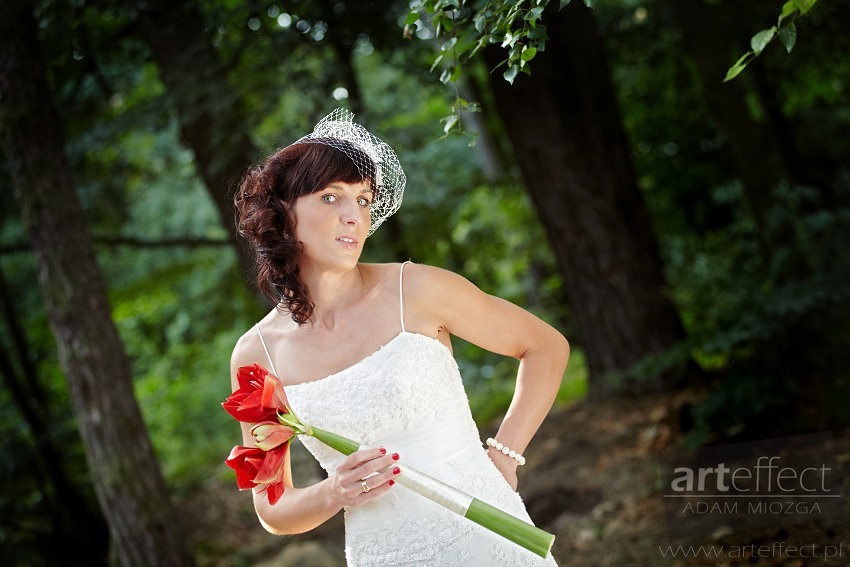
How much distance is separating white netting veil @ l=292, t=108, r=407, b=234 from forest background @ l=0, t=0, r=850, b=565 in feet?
1.19

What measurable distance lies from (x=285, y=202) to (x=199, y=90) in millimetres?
3933

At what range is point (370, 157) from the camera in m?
2.90

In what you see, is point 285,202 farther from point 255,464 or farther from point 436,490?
point 436,490

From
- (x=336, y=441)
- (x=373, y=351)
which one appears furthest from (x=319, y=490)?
(x=373, y=351)

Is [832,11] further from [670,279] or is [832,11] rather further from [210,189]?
[210,189]

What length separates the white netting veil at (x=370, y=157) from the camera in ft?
9.42

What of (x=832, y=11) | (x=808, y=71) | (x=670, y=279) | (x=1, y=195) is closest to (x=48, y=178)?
(x=1, y=195)

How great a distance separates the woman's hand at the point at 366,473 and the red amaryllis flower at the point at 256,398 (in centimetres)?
25

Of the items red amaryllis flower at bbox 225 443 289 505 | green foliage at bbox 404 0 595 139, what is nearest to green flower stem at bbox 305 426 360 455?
red amaryllis flower at bbox 225 443 289 505

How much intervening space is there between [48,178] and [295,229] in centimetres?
373

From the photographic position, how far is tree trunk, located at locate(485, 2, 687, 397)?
23.2ft

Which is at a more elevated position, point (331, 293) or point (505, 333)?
point (331, 293)

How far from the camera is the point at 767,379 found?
221 inches

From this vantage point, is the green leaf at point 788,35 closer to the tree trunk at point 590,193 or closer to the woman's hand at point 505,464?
the woman's hand at point 505,464
